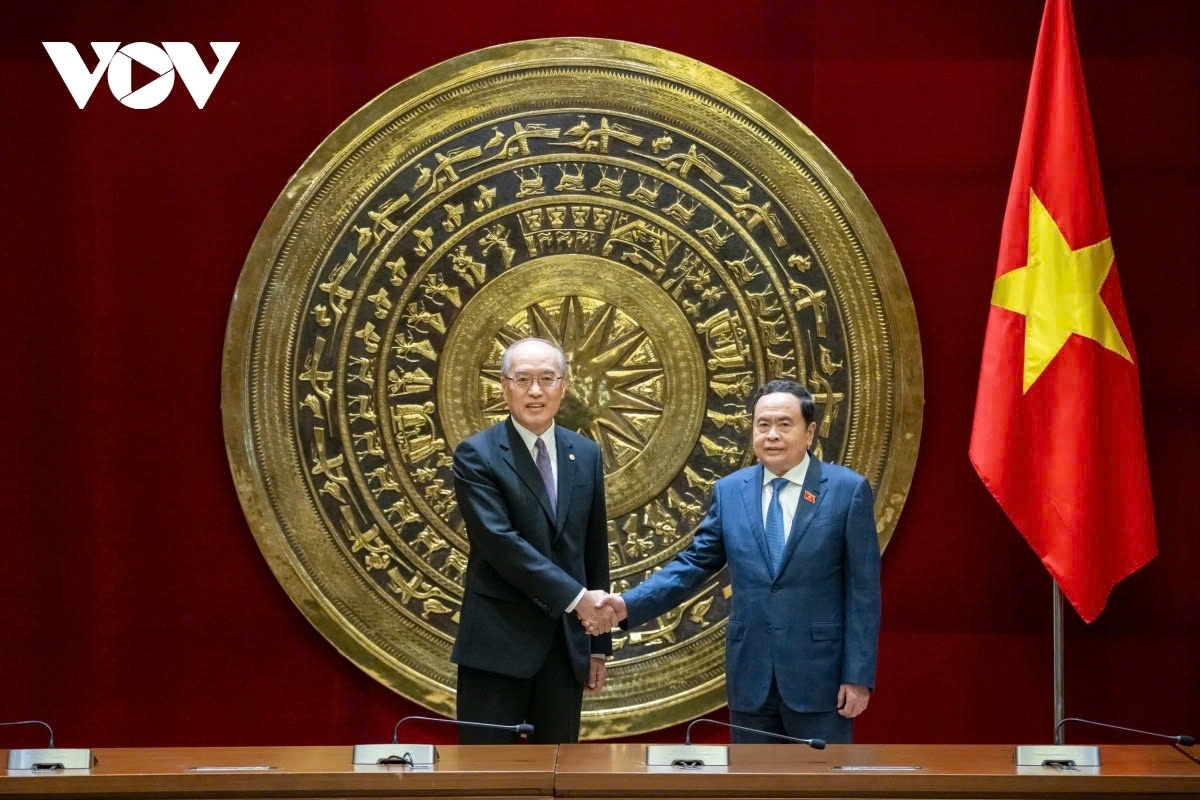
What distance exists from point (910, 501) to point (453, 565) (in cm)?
131

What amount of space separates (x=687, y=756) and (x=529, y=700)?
3.52 ft

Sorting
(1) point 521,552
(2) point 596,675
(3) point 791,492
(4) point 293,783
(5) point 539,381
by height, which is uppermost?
(5) point 539,381

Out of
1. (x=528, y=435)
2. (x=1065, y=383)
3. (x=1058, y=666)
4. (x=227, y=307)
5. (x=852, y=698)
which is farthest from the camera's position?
(x=227, y=307)

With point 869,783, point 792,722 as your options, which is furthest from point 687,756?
point 792,722

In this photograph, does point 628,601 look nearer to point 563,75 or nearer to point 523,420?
point 523,420

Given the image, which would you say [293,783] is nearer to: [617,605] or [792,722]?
[617,605]

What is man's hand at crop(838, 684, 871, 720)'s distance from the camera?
3468 millimetres

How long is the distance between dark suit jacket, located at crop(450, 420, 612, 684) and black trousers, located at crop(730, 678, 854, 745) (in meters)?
0.43

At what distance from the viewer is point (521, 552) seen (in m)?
3.54

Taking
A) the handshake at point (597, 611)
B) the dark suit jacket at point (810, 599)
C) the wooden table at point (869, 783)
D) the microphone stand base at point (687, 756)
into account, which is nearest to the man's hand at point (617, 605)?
the handshake at point (597, 611)

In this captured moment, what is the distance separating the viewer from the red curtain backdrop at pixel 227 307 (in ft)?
14.0

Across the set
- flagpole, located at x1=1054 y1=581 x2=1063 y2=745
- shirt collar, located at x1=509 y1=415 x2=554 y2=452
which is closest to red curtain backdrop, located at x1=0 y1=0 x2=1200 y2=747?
flagpole, located at x1=1054 y1=581 x2=1063 y2=745

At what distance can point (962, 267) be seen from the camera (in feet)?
14.0

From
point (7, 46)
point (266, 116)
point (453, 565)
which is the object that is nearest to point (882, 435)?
point (453, 565)
